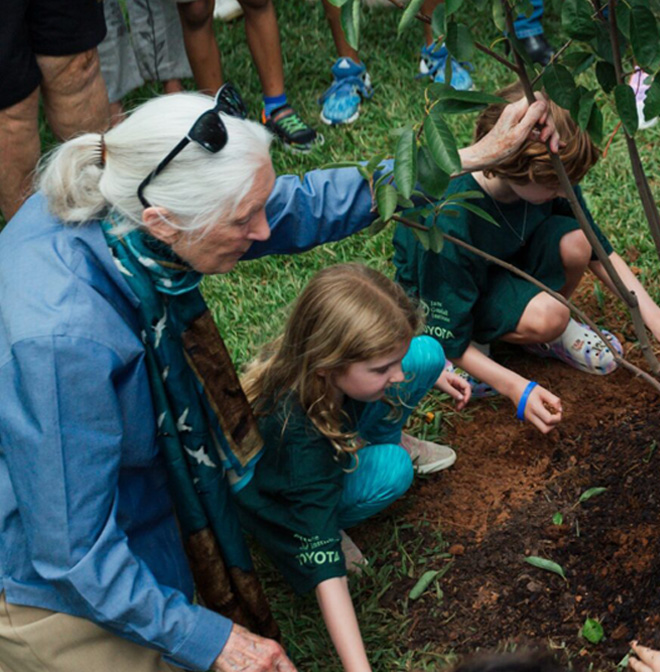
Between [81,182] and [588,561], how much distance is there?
1.36m

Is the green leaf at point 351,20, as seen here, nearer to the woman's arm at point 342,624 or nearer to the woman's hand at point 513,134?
the woman's hand at point 513,134

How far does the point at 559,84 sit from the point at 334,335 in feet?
2.20

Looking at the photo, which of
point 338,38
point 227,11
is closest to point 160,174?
point 338,38

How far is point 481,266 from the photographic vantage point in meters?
2.63

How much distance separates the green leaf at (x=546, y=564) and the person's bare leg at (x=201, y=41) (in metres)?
2.23

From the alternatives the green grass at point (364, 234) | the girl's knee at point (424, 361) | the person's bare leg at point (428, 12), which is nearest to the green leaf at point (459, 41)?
the green grass at point (364, 234)

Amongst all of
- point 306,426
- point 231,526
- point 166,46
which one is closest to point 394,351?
point 306,426

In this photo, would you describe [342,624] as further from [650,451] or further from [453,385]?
[650,451]

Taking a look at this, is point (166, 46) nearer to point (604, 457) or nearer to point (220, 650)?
point (604, 457)

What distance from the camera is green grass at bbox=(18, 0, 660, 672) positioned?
7.73 feet

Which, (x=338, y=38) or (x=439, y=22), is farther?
(x=338, y=38)

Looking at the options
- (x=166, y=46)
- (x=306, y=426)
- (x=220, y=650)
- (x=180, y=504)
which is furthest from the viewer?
(x=166, y=46)

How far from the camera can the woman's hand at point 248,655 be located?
1783 millimetres

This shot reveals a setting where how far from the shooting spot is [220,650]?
1.78 m
